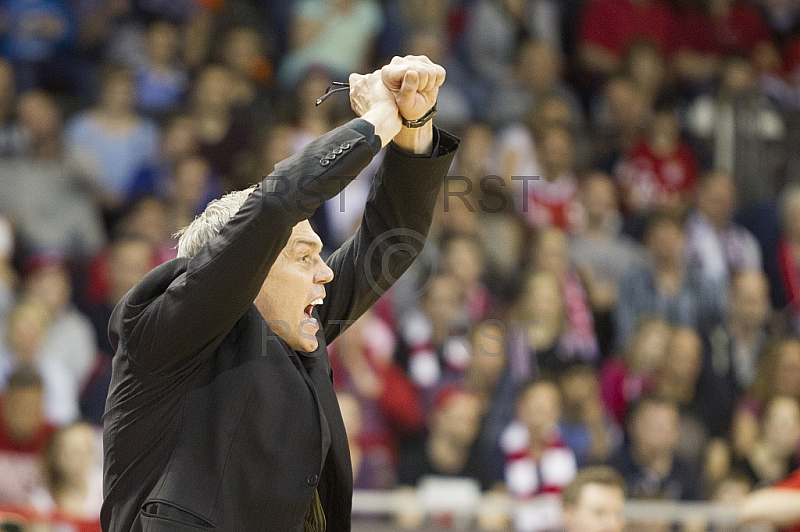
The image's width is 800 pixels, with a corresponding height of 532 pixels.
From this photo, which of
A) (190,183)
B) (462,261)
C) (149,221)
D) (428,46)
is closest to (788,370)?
(462,261)

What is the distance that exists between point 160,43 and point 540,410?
3206 millimetres

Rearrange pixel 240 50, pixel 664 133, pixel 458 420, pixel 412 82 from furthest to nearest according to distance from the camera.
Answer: pixel 664 133 < pixel 240 50 < pixel 458 420 < pixel 412 82

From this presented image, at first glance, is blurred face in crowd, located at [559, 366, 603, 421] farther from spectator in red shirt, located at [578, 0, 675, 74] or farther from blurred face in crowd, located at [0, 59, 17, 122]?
blurred face in crowd, located at [0, 59, 17, 122]

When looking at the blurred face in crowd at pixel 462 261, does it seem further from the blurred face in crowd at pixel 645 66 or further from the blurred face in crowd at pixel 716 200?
the blurred face in crowd at pixel 645 66

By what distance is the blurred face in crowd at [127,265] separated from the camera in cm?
611

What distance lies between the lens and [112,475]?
8.17ft

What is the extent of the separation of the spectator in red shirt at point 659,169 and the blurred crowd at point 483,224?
16 millimetres

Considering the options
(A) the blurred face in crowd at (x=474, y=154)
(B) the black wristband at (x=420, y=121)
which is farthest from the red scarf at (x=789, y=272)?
(B) the black wristband at (x=420, y=121)

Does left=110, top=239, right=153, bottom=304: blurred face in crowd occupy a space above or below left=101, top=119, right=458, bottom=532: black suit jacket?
above

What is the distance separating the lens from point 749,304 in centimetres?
698

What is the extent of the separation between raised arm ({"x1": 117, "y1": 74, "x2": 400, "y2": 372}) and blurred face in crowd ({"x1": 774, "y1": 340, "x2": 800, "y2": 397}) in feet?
→ 15.2

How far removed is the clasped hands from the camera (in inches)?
103

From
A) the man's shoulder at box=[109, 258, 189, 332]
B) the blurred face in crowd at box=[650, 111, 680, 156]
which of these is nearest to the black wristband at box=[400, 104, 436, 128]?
the man's shoulder at box=[109, 258, 189, 332]

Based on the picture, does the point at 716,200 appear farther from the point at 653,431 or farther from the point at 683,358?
the point at 653,431
